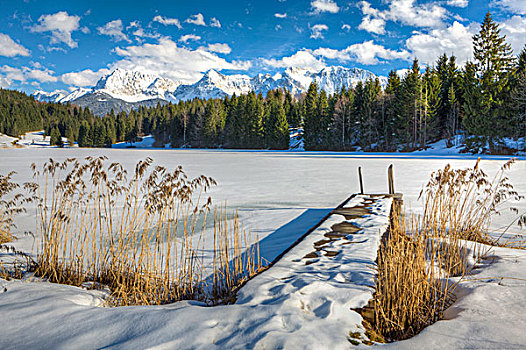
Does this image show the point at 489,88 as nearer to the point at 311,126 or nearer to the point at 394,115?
the point at 394,115

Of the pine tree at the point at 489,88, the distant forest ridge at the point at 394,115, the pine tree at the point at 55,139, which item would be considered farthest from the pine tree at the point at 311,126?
the pine tree at the point at 55,139

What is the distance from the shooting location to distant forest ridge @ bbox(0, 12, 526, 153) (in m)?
30.6

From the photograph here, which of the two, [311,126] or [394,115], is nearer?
[394,115]

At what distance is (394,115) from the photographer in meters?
44.1

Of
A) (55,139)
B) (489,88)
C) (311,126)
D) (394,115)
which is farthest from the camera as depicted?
(55,139)

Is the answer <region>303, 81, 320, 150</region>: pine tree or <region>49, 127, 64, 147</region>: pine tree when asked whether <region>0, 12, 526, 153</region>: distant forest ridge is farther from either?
<region>49, 127, 64, 147</region>: pine tree

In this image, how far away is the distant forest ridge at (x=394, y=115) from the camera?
30.6 meters

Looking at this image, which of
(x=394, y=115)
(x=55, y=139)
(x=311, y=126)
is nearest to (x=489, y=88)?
(x=394, y=115)

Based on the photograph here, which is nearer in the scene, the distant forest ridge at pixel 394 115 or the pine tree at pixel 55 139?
the distant forest ridge at pixel 394 115

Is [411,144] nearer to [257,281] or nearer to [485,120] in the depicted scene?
[485,120]

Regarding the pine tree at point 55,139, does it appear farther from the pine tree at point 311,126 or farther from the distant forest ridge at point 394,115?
the pine tree at point 311,126

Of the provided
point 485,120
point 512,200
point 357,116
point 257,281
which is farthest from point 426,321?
point 357,116

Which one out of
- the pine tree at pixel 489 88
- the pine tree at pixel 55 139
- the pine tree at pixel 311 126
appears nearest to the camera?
the pine tree at pixel 489 88

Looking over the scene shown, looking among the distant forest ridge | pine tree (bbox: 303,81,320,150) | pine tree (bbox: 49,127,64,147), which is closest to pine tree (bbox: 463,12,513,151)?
the distant forest ridge
